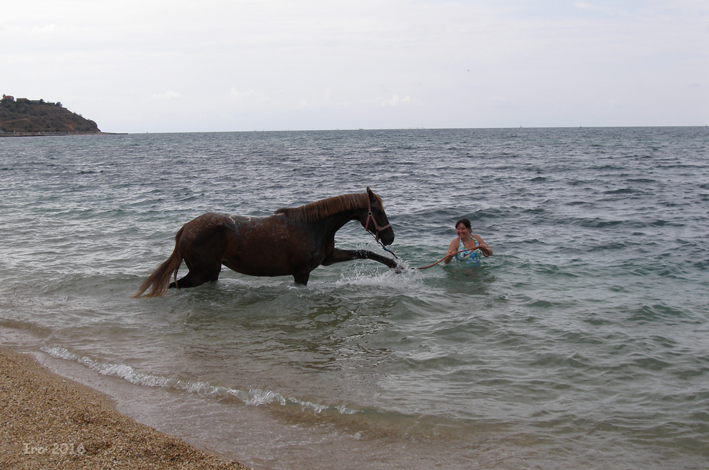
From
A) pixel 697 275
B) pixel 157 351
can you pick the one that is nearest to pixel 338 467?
pixel 157 351

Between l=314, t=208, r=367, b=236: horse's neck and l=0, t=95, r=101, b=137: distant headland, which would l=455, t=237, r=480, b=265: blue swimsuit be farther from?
l=0, t=95, r=101, b=137: distant headland

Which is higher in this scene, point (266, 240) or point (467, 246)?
point (266, 240)

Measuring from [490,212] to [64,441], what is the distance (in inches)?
615

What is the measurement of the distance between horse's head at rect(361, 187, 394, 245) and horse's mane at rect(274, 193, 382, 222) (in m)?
0.10

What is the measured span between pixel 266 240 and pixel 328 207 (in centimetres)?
113

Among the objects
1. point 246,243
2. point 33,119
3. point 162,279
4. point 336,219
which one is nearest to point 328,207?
point 336,219

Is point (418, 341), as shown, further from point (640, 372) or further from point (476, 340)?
point (640, 372)

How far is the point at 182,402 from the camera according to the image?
4.95 m

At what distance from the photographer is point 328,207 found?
27.0 ft

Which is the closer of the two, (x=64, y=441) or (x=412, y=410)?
(x=64, y=441)

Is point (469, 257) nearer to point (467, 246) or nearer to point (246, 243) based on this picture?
point (467, 246)

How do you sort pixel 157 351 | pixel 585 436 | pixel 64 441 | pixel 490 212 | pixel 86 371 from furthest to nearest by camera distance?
1. pixel 490 212
2. pixel 157 351
3. pixel 86 371
4. pixel 585 436
5. pixel 64 441

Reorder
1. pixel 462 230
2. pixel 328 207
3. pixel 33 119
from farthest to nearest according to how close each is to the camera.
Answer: pixel 33 119 → pixel 462 230 → pixel 328 207

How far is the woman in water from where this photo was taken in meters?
10.3
